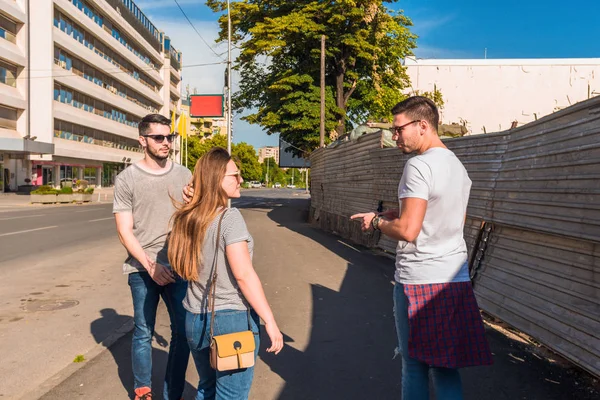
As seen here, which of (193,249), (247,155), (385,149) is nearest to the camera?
(193,249)

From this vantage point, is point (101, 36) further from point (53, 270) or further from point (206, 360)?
point (206, 360)

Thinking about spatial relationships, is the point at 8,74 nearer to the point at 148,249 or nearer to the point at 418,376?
the point at 148,249

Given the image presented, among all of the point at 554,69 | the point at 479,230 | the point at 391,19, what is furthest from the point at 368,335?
the point at 554,69

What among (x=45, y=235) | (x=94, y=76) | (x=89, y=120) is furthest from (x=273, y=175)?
(x=45, y=235)

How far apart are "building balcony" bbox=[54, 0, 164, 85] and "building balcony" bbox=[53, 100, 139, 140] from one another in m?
7.82

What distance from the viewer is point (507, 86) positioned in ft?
104

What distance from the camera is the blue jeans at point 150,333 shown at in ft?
11.5

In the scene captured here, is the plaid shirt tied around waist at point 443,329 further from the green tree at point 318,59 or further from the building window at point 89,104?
the building window at point 89,104

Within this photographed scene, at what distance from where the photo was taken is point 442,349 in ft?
8.55

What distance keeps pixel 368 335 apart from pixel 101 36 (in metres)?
57.0

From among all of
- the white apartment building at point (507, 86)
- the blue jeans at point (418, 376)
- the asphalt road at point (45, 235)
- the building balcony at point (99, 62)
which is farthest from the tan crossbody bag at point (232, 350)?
the building balcony at point (99, 62)

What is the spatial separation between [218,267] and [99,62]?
58330 mm

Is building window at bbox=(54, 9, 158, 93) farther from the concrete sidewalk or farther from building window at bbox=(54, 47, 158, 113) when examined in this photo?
the concrete sidewalk

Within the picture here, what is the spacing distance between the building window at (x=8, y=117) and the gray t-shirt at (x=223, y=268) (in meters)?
45.0
